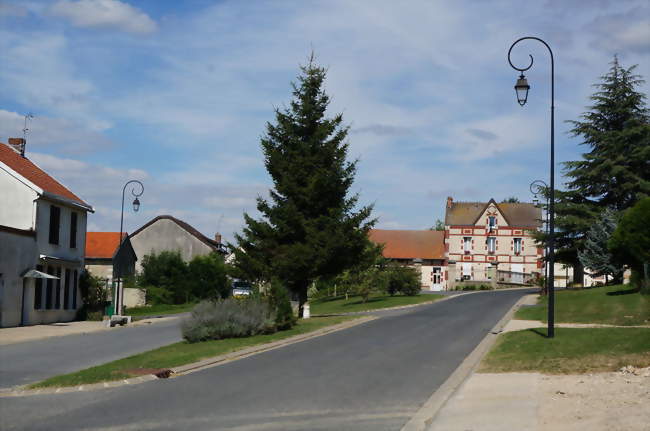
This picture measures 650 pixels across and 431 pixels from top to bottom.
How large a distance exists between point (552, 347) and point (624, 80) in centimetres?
3718

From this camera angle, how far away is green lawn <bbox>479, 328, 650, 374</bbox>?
1334 cm

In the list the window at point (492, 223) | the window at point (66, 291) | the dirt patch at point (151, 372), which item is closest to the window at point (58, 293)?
the window at point (66, 291)

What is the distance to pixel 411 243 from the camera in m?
82.1

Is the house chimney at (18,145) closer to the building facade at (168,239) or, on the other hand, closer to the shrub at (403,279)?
the shrub at (403,279)

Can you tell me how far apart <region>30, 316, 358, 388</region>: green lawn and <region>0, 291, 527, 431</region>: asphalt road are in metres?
0.94

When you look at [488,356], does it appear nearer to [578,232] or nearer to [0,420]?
[0,420]

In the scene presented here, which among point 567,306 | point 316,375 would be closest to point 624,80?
point 567,306

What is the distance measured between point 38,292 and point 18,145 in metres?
9.33

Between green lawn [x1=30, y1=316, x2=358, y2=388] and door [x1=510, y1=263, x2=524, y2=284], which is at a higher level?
door [x1=510, y1=263, x2=524, y2=284]

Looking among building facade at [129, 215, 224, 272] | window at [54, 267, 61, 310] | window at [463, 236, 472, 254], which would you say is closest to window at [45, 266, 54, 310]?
window at [54, 267, 61, 310]

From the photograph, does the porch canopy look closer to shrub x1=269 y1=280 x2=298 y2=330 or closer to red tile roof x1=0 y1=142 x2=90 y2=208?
red tile roof x1=0 y1=142 x2=90 y2=208

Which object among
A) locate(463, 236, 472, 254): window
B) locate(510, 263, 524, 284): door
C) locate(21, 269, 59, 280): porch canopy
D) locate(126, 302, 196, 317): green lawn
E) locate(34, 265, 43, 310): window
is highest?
locate(463, 236, 472, 254): window

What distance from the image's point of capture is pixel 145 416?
9797 millimetres

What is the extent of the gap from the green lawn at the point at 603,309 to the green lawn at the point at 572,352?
4880 mm
